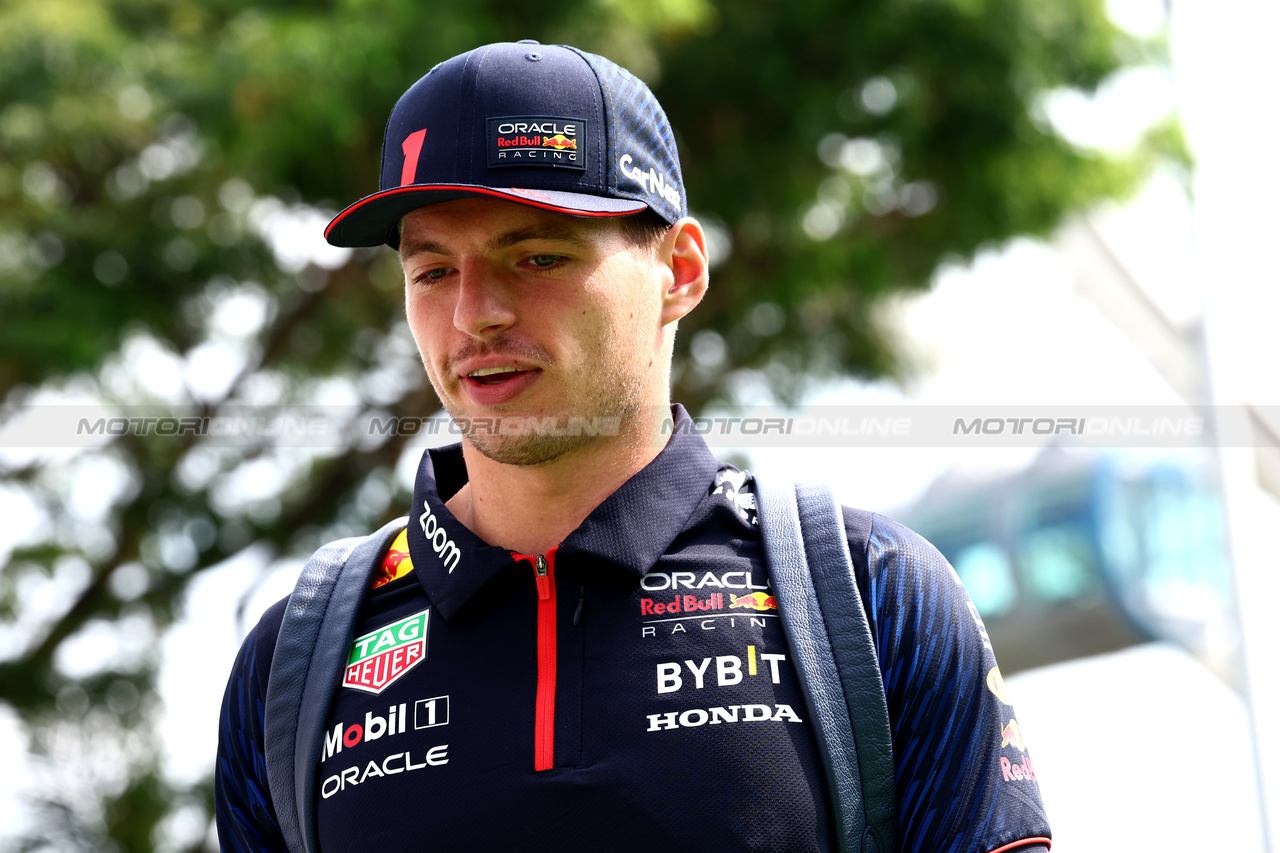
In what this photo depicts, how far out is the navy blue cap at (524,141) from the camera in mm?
1768

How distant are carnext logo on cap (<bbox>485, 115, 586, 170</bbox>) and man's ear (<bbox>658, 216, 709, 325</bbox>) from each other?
0.24 meters

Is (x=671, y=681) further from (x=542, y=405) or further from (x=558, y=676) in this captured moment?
(x=542, y=405)

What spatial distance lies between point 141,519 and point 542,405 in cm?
567

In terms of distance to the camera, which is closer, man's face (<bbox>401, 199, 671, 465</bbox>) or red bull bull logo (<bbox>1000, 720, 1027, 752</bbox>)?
red bull bull logo (<bbox>1000, 720, 1027, 752</bbox>)

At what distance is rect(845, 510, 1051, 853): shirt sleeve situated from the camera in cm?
157

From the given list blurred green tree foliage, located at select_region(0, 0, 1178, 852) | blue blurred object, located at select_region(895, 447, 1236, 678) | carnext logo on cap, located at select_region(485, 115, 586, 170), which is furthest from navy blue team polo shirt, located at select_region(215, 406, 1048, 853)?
blue blurred object, located at select_region(895, 447, 1236, 678)

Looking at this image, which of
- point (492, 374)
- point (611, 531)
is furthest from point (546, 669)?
point (492, 374)

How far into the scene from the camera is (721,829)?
1.57 m

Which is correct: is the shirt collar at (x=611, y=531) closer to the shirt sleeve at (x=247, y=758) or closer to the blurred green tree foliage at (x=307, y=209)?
the shirt sleeve at (x=247, y=758)

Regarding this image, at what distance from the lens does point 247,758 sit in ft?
6.25

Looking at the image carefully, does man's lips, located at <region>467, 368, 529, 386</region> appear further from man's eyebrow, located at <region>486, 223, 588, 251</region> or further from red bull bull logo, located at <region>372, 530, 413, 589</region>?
red bull bull logo, located at <region>372, 530, 413, 589</region>

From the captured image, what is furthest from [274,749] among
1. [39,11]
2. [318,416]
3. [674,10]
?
[318,416]

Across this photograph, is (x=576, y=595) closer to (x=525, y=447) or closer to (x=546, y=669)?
(x=546, y=669)

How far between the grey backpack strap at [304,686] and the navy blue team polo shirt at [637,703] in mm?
28
